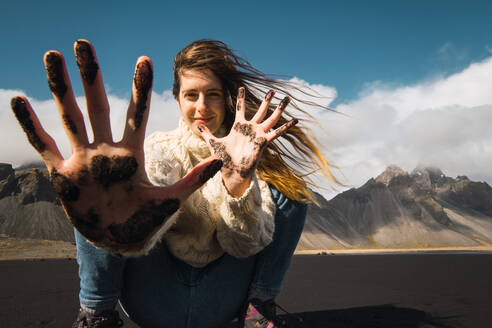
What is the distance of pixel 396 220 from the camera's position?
90.6m

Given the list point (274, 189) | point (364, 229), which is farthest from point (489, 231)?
point (274, 189)

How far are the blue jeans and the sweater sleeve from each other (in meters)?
0.20

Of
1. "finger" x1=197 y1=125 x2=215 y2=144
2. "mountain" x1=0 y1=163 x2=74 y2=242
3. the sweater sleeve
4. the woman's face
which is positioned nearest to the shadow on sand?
the sweater sleeve

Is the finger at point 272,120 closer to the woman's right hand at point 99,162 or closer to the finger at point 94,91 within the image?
the woman's right hand at point 99,162

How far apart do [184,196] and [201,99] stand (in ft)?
3.63

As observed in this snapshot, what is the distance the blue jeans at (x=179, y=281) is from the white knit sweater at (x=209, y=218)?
100 mm

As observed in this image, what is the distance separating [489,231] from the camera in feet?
314

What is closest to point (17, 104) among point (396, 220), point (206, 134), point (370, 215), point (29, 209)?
point (206, 134)

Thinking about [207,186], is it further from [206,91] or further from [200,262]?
[206,91]

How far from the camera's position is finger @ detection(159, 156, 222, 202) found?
1091mm

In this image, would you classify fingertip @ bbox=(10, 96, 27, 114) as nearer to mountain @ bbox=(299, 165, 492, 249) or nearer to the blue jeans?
the blue jeans

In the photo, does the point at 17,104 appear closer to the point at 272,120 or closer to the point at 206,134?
the point at 206,134

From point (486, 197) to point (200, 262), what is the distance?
5571 inches

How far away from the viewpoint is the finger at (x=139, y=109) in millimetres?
1027
